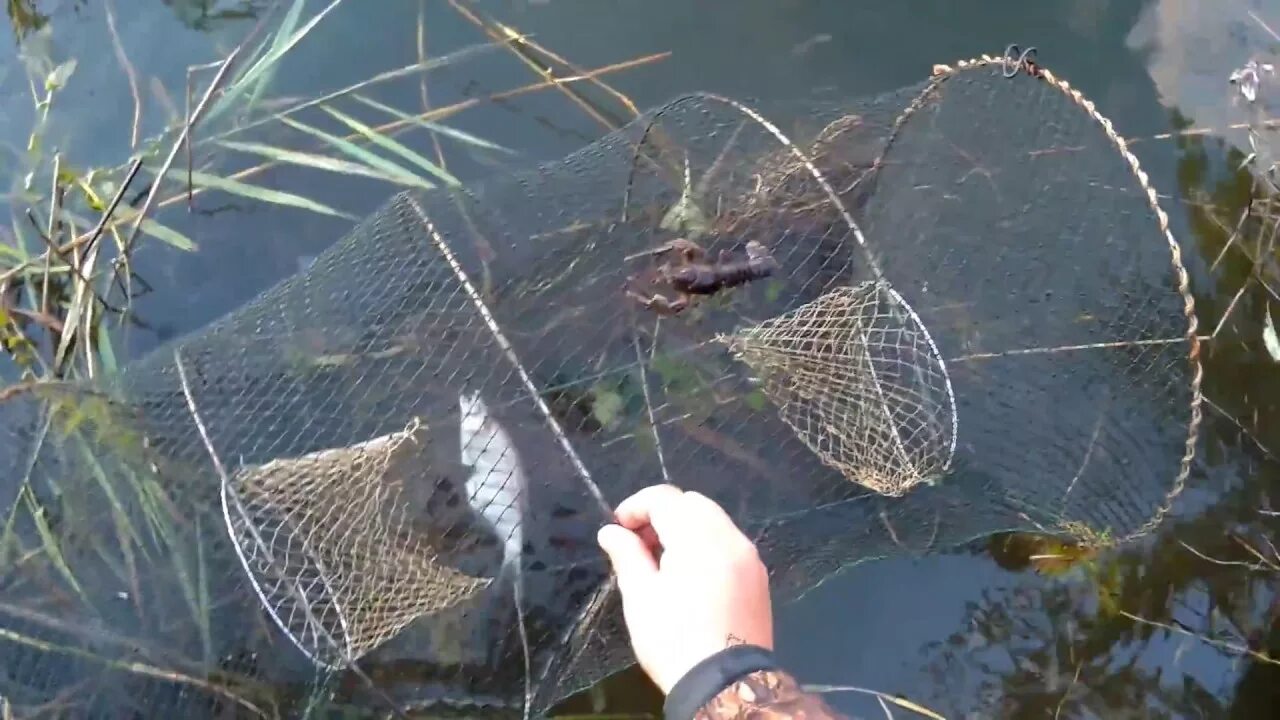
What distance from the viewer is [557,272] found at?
1886 mm

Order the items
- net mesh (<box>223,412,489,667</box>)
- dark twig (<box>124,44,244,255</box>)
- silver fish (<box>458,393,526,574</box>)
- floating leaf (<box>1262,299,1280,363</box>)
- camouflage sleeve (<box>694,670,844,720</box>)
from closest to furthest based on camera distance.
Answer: camouflage sleeve (<box>694,670,844,720</box>), net mesh (<box>223,412,489,667</box>), silver fish (<box>458,393,526,574</box>), dark twig (<box>124,44,244,255</box>), floating leaf (<box>1262,299,1280,363</box>)

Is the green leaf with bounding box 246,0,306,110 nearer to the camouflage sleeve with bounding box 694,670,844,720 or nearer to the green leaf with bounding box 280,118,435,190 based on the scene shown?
the green leaf with bounding box 280,118,435,190

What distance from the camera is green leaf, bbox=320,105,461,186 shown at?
2330mm

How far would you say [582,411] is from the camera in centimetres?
180

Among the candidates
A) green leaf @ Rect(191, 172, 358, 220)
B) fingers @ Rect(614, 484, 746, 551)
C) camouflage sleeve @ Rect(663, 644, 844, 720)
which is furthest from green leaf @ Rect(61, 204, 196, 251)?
camouflage sleeve @ Rect(663, 644, 844, 720)

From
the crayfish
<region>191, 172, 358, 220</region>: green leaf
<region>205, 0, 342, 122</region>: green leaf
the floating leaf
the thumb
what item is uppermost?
<region>205, 0, 342, 122</region>: green leaf

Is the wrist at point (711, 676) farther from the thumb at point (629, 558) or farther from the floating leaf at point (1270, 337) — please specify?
the floating leaf at point (1270, 337)

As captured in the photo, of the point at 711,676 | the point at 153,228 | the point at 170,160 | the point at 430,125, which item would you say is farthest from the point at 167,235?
the point at 711,676

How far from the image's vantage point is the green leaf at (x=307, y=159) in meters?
2.29

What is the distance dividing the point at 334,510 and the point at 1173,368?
1.70 m

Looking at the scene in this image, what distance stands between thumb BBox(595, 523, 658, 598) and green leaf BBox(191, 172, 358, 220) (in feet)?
4.53

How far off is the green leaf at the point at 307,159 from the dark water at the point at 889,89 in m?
0.04

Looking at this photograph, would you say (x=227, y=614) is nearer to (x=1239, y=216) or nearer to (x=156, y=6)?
(x=156, y=6)

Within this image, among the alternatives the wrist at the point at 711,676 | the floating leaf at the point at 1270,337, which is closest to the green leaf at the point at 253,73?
the wrist at the point at 711,676
